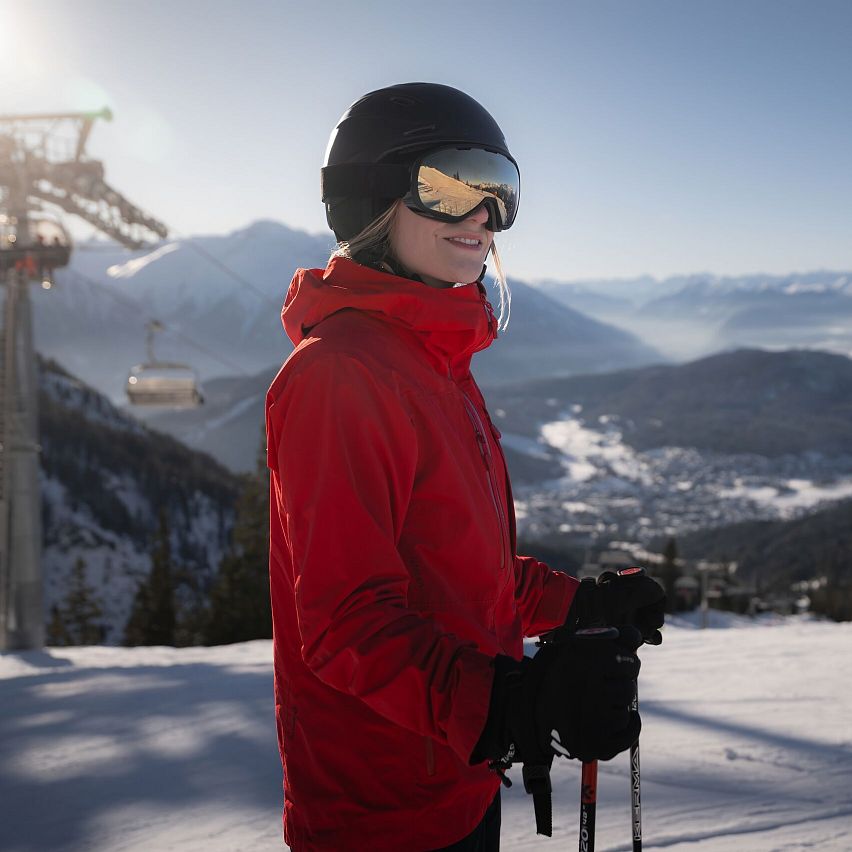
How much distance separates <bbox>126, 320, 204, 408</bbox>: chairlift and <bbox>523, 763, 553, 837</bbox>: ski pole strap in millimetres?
12814

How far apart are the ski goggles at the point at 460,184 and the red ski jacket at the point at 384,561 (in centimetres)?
16

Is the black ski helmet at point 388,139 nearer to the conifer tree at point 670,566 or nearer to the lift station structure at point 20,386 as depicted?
the lift station structure at point 20,386

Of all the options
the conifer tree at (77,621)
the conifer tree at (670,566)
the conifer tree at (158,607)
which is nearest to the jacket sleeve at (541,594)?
the conifer tree at (158,607)

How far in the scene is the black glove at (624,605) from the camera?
1669mm

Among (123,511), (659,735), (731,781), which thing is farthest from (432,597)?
(123,511)

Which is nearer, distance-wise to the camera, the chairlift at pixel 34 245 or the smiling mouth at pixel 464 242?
the smiling mouth at pixel 464 242

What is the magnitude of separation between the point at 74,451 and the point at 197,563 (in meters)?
19.8

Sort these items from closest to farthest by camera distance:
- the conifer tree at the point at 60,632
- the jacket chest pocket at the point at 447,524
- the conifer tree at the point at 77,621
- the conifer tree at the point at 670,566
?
the jacket chest pocket at the point at 447,524
the conifer tree at the point at 60,632
the conifer tree at the point at 77,621
the conifer tree at the point at 670,566

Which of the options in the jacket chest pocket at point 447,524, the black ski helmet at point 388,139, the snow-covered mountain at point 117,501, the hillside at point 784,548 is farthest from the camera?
the hillside at point 784,548

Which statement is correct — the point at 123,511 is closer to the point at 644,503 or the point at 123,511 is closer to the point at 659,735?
the point at 659,735

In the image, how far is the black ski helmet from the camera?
146 cm

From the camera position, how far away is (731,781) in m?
3.41

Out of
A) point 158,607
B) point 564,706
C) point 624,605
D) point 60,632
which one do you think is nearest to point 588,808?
point 624,605

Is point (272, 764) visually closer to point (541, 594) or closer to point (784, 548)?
point (541, 594)
